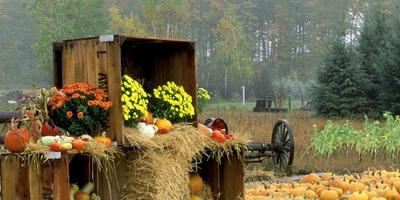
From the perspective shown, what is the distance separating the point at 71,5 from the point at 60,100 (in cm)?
4003

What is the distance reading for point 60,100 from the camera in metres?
5.03

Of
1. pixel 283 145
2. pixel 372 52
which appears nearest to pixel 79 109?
pixel 283 145

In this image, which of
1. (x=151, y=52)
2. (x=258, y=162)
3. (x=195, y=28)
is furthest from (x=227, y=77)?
(x=151, y=52)

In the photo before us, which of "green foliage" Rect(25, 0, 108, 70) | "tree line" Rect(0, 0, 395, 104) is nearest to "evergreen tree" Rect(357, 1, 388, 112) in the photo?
"tree line" Rect(0, 0, 395, 104)

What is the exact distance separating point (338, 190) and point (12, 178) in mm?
3424

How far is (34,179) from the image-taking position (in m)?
4.69

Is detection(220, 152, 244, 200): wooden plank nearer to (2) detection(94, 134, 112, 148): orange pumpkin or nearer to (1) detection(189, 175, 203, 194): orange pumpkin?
(1) detection(189, 175, 203, 194): orange pumpkin

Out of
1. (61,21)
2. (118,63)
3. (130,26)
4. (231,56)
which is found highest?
(61,21)

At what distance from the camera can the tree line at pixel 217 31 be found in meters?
44.4

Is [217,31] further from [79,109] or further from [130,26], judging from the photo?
[79,109]

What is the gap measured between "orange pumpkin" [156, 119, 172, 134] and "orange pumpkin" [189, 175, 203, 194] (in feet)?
2.15

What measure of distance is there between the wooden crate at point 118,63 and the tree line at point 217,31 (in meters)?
35.3

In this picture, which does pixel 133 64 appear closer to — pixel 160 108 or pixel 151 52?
pixel 151 52

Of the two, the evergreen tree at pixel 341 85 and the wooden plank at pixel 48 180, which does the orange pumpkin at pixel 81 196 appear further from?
the evergreen tree at pixel 341 85
